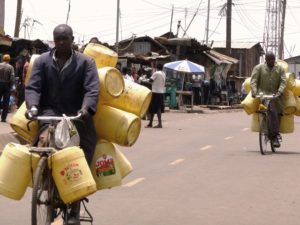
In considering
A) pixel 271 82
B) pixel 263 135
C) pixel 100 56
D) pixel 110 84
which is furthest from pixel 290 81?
pixel 110 84

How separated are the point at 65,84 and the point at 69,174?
0.88 metres

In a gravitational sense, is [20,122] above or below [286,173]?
above

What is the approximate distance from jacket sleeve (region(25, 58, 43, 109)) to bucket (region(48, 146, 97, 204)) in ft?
2.02

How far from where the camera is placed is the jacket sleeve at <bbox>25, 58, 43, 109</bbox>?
21.7 ft

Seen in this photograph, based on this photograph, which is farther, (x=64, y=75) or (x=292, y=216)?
(x=292, y=216)

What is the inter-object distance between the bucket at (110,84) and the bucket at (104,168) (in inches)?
17.5

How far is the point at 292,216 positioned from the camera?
8.39m

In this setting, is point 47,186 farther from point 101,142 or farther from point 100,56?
point 100,56

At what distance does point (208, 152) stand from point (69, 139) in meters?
9.17

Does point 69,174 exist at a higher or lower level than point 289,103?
lower

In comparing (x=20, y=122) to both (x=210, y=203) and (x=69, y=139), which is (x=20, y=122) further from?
(x=210, y=203)

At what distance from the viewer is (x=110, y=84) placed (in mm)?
6992

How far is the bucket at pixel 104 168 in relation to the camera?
690cm

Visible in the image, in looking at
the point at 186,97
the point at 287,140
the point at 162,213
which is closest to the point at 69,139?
the point at 162,213
